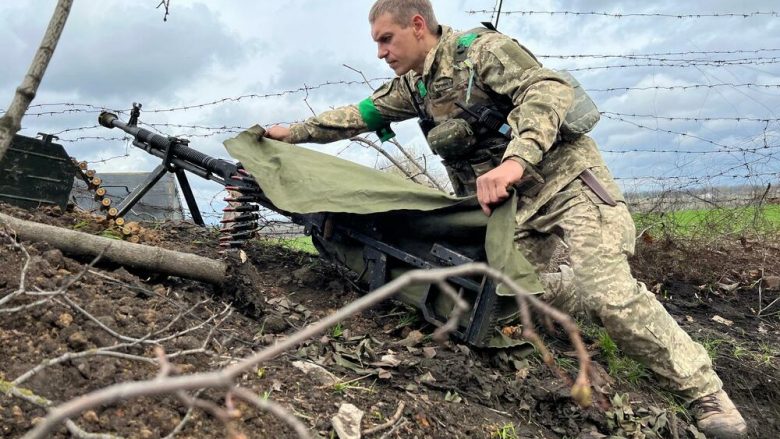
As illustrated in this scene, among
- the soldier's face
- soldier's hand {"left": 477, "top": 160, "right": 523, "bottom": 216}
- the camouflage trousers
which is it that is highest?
the soldier's face

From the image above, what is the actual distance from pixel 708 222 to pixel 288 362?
5.64 metres

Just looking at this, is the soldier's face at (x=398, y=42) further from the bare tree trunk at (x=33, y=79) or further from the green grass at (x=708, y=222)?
the green grass at (x=708, y=222)

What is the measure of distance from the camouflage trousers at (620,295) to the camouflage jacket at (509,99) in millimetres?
143

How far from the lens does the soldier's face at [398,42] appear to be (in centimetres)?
380

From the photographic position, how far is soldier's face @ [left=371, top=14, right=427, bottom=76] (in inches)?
150

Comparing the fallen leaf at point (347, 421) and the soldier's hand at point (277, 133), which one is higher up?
the soldier's hand at point (277, 133)

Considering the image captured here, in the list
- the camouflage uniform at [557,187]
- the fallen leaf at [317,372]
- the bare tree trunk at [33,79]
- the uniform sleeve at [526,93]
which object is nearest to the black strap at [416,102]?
the camouflage uniform at [557,187]

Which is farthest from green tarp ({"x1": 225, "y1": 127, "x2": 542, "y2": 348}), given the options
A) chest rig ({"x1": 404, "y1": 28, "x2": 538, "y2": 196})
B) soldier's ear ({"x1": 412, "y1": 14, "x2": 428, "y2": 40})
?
soldier's ear ({"x1": 412, "y1": 14, "x2": 428, "y2": 40})

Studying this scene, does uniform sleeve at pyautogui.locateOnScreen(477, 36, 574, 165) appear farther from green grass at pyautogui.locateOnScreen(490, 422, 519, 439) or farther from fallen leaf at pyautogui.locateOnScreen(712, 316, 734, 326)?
fallen leaf at pyautogui.locateOnScreen(712, 316, 734, 326)

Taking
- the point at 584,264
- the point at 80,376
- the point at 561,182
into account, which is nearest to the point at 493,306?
the point at 584,264

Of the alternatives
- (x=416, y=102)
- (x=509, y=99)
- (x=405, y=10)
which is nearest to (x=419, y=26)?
(x=405, y=10)

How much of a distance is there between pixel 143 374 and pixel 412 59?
235cm

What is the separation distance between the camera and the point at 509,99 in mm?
3643

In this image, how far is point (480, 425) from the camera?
2807 millimetres
